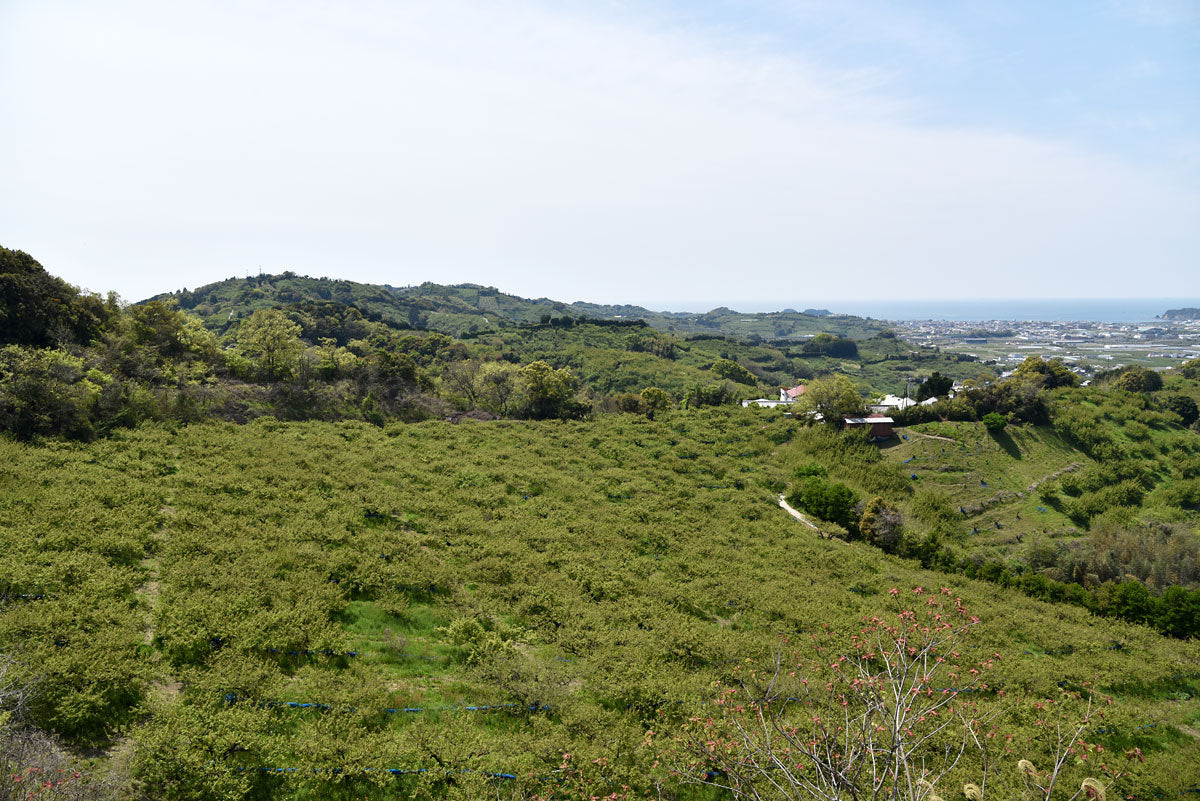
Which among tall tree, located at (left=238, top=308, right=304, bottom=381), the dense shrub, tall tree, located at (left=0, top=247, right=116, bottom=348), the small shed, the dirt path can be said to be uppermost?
tall tree, located at (left=0, top=247, right=116, bottom=348)

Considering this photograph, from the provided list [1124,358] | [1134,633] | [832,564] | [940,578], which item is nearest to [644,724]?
[832,564]

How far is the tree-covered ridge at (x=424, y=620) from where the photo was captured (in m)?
9.69

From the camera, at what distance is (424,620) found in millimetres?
15055

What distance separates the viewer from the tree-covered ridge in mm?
9688

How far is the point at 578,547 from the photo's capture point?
70.5ft

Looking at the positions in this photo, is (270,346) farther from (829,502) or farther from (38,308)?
(829,502)

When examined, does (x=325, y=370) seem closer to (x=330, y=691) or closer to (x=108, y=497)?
(x=108, y=497)

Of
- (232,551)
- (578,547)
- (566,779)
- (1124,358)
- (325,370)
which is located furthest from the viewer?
(1124,358)

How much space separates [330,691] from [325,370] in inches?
1180

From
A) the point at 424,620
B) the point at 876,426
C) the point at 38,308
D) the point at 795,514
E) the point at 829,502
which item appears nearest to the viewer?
the point at 424,620

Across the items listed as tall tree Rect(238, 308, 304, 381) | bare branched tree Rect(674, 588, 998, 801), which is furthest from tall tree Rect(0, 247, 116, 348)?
bare branched tree Rect(674, 588, 998, 801)

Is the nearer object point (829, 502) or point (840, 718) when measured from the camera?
point (840, 718)

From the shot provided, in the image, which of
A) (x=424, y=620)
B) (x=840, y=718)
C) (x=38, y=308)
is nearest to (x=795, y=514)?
(x=840, y=718)

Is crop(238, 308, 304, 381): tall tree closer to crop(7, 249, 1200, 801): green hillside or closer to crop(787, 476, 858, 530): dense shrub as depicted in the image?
crop(7, 249, 1200, 801): green hillside
